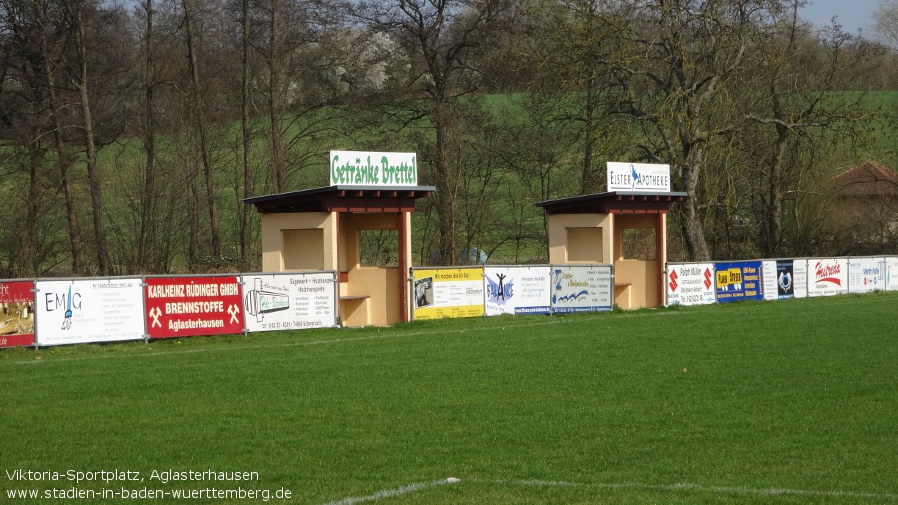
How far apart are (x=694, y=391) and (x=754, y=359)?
407 centimetres

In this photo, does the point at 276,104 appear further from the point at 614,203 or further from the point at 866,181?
the point at 866,181

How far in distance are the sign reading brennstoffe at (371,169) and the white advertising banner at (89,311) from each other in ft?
21.3

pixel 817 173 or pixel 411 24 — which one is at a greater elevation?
pixel 411 24

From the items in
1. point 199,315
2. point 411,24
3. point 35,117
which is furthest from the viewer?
point 411,24

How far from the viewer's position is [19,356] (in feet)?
66.3

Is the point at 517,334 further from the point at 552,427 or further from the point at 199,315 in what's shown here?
the point at 552,427

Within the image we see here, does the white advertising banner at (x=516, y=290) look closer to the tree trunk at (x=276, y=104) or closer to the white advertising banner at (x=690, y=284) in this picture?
the white advertising banner at (x=690, y=284)

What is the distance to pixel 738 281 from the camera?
35.5m

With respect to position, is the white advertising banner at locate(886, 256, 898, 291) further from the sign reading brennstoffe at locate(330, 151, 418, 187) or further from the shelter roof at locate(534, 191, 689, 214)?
the sign reading brennstoffe at locate(330, 151, 418, 187)

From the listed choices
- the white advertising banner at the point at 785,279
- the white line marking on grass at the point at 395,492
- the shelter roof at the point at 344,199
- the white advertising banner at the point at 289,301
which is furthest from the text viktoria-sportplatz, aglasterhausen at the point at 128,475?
the white advertising banner at the point at 785,279

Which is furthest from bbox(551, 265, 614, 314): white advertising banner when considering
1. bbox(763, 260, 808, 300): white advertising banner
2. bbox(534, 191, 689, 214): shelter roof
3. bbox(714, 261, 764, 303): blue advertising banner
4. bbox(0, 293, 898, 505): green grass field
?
bbox(0, 293, 898, 505): green grass field

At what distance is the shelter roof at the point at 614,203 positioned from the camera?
3275cm

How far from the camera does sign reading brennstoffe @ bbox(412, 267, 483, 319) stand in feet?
90.7

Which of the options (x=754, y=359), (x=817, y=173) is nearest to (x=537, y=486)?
(x=754, y=359)
